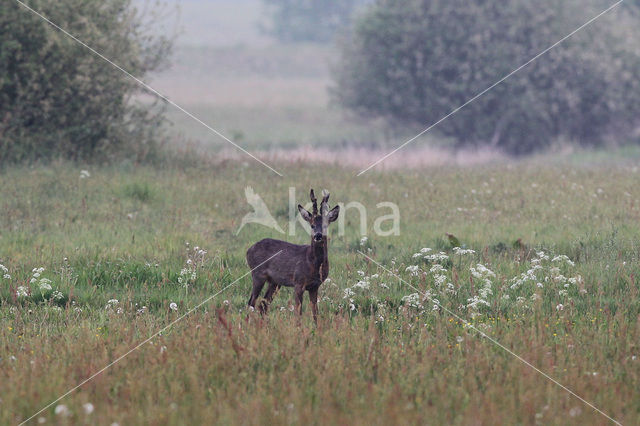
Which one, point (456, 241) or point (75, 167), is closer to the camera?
point (456, 241)

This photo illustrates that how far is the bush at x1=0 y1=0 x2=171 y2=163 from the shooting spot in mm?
19656

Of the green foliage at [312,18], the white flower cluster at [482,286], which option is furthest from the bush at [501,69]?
the green foliage at [312,18]

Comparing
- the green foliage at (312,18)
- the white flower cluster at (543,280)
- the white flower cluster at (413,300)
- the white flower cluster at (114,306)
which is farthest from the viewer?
the green foliage at (312,18)

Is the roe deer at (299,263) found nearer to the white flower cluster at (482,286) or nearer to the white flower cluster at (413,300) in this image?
the white flower cluster at (413,300)

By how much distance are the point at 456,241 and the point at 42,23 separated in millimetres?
13261

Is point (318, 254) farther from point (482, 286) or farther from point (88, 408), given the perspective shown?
point (88, 408)

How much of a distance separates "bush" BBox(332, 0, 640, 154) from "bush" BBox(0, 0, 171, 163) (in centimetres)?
1867

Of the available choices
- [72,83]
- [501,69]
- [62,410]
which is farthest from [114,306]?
[501,69]

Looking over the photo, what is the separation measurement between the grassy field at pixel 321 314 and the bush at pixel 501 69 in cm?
2065

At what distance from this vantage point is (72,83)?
20.2m

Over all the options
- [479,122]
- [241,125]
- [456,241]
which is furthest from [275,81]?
[456,241]

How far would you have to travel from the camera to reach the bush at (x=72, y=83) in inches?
774

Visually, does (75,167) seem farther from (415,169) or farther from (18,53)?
(415,169)

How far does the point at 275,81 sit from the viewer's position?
80625 mm
